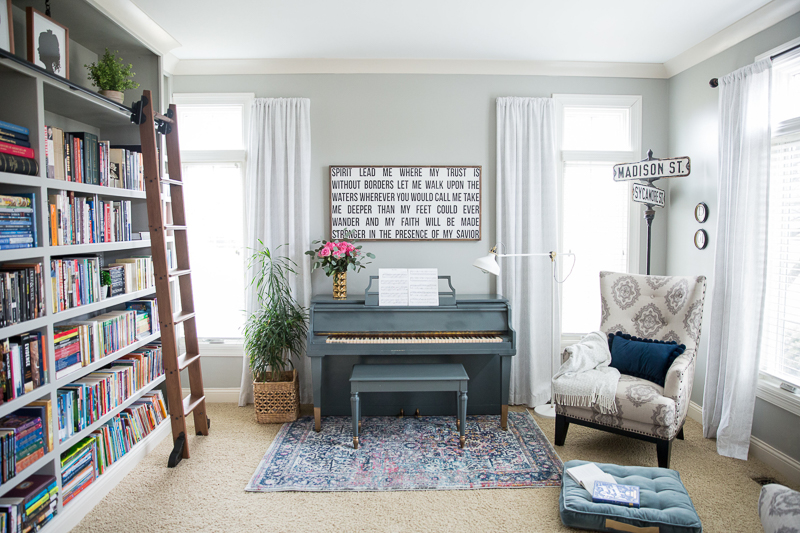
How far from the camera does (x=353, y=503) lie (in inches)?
91.6

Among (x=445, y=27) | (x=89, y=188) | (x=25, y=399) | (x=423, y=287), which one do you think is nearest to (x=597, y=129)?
(x=445, y=27)

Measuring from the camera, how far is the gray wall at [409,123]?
3574 millimetres

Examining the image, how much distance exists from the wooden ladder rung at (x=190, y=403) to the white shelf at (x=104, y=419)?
23 cm

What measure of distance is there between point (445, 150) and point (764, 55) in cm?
209

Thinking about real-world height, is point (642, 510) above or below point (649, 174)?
below

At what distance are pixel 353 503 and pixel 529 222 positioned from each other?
2.39 metres

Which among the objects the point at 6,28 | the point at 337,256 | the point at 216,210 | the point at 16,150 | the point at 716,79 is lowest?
the point at 337,256

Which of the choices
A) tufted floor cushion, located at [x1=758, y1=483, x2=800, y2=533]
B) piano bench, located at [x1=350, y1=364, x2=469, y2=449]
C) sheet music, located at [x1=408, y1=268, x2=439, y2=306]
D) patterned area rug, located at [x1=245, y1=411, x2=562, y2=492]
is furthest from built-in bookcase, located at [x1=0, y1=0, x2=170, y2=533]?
tufted floor cushion, located at [x1=758, y1=483, x2=800, y2=533]

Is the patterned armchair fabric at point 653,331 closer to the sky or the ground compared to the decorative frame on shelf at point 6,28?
closer to the ground

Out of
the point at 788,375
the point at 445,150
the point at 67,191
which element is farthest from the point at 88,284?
the point at 788,375

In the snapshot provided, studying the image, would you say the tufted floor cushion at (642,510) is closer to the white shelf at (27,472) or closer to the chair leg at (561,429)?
the chair leg at (561,429)

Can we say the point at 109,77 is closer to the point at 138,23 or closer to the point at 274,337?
the point at 138,23

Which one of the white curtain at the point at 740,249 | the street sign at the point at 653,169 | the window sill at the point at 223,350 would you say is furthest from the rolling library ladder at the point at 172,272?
the white curtain at the point at 740,249

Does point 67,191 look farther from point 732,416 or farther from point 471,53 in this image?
point 732,416
